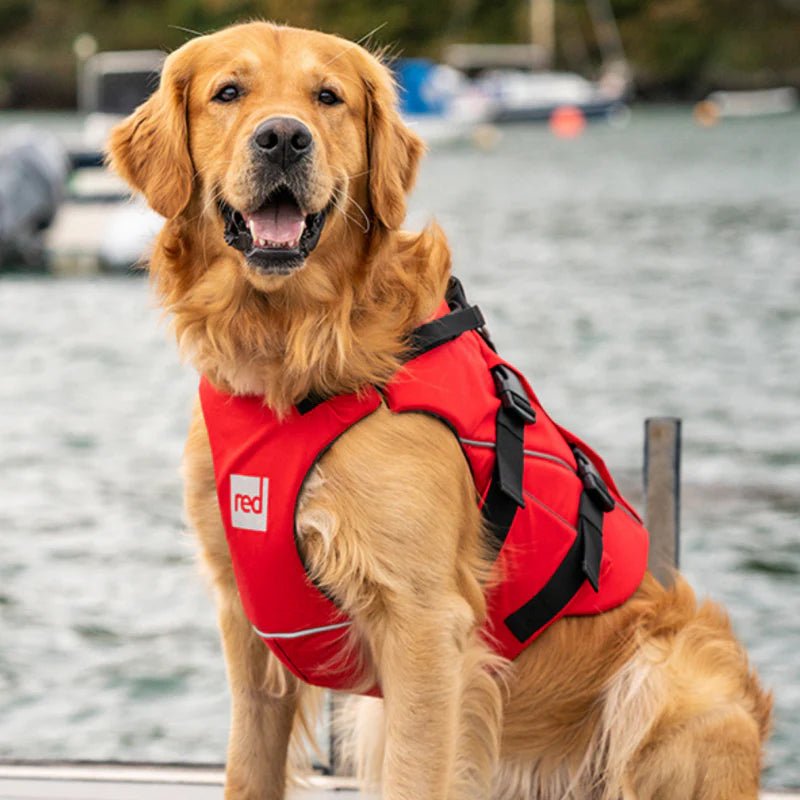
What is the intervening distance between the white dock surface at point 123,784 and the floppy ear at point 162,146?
154 cm

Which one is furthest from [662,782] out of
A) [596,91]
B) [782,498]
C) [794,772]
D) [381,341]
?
[596,91]

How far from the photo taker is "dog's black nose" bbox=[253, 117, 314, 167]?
304 cm

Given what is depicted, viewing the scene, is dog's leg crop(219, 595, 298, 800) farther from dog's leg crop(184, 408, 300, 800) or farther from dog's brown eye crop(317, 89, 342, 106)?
dog's brown eye crop(317, 89, 342, 106)

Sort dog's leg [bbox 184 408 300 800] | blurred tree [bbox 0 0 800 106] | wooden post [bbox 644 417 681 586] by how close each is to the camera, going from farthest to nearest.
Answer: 1. blurred tree [bbox 0 0 800 106]
2. wooden post [bbox 644 417 681 586]
3. dog's leg [bbox 184 408 300 800]

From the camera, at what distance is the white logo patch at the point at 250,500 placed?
3037 mm

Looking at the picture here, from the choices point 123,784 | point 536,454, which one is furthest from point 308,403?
point 123,784

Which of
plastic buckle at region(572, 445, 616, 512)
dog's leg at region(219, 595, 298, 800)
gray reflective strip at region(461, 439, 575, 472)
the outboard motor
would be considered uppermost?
gray reflective strip at region(461, 439, 575, 472)

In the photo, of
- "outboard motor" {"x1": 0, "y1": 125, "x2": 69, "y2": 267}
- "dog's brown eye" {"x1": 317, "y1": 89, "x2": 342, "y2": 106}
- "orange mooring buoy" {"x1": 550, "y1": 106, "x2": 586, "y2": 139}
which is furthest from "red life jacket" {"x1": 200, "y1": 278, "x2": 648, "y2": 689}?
"orange mooring buoy" {"x1": 550, "y1": 106, "x2": 586, "y2": 139}

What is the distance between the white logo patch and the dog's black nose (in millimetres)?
674

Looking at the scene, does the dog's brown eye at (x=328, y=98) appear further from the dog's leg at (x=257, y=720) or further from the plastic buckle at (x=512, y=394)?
the dog's leg at (x=257, y=720)

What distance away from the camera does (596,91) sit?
7544cm

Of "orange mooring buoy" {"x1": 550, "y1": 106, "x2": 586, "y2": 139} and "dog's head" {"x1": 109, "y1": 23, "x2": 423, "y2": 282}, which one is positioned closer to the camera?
"dog's head" {"x1": 109, "y1": 23, "x2": 423, "y2": 282}

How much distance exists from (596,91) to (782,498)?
2735 inches

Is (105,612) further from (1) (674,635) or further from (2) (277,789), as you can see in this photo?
(1) (674,635)
